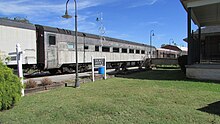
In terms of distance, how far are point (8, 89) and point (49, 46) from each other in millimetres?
7798

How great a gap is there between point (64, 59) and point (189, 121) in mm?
10837

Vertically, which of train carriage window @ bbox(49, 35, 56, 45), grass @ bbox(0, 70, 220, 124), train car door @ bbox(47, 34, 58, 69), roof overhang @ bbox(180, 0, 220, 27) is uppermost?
roof overhang @ bbox(180, 0, 220, 27)

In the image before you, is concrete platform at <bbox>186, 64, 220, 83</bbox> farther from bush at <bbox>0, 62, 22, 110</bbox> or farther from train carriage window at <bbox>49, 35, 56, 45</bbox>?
train carriage window at <bbox>49, 35, 56, 45</bbox>

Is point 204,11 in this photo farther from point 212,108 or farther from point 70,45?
point 212,108

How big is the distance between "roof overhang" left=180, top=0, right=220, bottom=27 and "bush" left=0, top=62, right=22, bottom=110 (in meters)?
9.13

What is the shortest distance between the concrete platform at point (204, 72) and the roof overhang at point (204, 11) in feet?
10.7

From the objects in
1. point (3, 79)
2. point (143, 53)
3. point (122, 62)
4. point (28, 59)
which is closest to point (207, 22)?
point (122, 62)

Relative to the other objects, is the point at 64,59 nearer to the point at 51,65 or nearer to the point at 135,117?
the point at 51,65

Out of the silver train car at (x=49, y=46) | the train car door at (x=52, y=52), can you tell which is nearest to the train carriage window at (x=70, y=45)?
the silver train car at (x=49, y=46)

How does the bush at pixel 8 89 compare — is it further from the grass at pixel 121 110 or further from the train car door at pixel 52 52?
the train car door at pixel 52 52

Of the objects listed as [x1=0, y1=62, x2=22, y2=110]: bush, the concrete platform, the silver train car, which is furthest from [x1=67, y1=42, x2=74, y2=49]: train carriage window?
[x1=0, y1=62, x2=22, y2=110]: bush

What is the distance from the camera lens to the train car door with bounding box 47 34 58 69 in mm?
12039

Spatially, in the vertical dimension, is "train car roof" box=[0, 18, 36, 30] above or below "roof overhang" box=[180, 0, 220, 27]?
below

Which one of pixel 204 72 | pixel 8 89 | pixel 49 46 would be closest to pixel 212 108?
pixel 8 89
